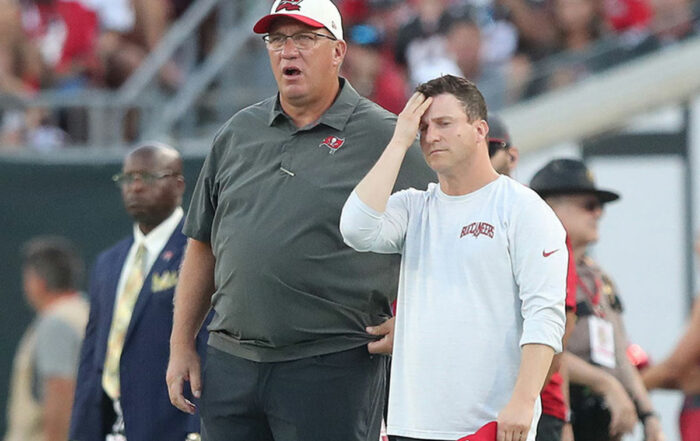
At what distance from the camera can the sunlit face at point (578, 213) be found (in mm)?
5836

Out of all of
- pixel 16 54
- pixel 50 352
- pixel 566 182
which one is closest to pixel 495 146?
pixel 566 182

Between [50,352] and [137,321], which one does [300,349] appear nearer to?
[137,321]

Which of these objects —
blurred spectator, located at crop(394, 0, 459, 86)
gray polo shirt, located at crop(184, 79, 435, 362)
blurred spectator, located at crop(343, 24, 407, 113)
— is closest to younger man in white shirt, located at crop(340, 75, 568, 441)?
gray polo shirt, located at crop(184, 79, 435, 362)

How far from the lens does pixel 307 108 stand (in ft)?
15.7

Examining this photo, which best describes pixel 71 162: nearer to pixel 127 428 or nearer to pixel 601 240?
pixel 601 240

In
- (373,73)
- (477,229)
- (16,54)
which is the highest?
(16,54)

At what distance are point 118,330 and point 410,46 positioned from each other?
590 cm

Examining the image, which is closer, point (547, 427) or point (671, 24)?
point (547, 427)

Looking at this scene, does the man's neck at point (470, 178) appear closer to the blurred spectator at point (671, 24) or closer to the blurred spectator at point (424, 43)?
the blurred spectator at point (424, 43)

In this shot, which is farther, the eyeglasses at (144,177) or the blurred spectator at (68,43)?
the blurred spectator at (68,43)

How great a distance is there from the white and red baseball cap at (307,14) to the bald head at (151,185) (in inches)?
63.7

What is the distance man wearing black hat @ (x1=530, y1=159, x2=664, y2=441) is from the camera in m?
5.73

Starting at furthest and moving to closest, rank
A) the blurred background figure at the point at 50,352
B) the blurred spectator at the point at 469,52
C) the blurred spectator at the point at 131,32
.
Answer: the blurred spectator at the point at 131,32
the blurred spectator at the point at 469,52
the blurred background figure at the point at 50,352

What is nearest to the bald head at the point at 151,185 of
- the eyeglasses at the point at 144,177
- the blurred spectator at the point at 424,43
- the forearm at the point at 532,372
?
the eyeglasses at the point at 144,177
